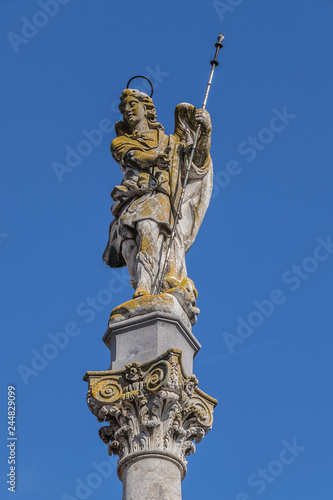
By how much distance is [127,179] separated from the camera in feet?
52.0

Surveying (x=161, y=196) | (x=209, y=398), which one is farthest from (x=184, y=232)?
(x=209, y=398)

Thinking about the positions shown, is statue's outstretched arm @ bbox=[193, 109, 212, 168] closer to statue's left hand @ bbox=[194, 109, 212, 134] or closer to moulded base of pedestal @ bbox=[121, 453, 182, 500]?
statue's left hand @ bbox=[194, 109, 212, 134]

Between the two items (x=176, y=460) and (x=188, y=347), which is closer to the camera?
(x=176, y=460)

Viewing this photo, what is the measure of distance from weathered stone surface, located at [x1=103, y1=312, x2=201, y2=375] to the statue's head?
410 centimetres

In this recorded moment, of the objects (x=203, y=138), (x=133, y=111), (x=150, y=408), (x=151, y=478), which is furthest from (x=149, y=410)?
(x=133, y=111)

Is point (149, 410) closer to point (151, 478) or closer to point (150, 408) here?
point (150, 408)

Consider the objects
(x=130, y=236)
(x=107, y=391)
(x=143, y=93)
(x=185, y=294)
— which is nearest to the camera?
(x=107, y=391)

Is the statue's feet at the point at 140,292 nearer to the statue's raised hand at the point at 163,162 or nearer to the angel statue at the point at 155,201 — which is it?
the angel statue at the point at 155,201

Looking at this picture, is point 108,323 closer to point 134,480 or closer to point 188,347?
point 188,347

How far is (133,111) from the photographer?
54.4 feet

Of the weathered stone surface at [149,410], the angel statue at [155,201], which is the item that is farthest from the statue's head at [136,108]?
the weathered stone surface at [149,410]

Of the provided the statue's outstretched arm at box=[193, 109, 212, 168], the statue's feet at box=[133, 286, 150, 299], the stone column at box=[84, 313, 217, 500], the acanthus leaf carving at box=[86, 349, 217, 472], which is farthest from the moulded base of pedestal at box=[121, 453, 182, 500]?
the statue's outstretched arm at box=[193, 109, 212, 168]

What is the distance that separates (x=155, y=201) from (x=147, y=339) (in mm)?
2532

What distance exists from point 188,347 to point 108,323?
1.16 m
